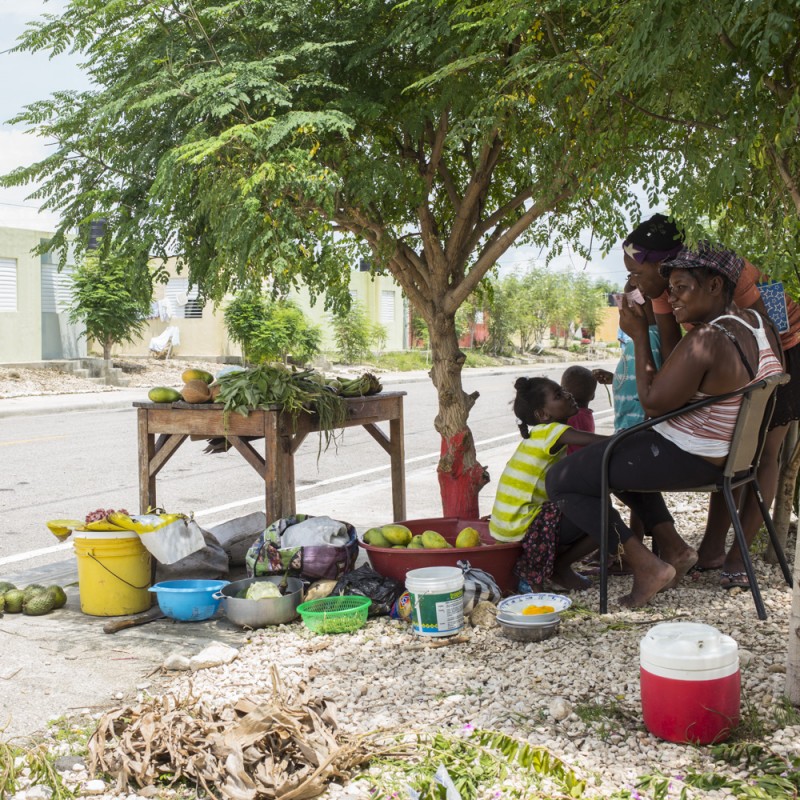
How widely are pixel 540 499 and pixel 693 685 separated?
202cm

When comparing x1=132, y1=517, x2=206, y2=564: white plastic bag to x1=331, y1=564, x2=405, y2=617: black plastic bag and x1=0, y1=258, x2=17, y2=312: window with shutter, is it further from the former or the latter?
x1=0, y1=258, x2=17, y2=312: window with shutter

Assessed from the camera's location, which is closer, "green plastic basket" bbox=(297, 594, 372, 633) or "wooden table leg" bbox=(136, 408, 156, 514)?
"green plastic basket" bbox=(297, 594, 372, 633)

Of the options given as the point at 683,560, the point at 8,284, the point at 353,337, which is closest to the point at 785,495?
the point at 683,560

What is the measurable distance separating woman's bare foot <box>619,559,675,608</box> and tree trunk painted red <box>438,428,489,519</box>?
1527 mm

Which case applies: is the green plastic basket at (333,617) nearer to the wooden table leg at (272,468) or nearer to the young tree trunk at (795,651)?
the wooden table leg at (272,468)

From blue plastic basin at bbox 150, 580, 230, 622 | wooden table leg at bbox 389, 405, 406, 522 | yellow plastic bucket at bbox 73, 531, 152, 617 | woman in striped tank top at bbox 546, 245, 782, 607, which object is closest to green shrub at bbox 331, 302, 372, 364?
wooden table leg at bbox 389, 405, 406, 522

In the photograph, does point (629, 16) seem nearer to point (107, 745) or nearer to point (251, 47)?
point (251, 47)

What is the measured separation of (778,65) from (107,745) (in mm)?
3146

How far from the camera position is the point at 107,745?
2.90 metres

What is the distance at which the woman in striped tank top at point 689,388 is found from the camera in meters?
3.90

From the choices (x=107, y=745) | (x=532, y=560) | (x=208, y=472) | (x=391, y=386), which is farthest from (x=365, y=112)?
(x=391, y=386)

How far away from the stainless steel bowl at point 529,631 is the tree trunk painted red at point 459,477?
1731mm

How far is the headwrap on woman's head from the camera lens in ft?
14.7

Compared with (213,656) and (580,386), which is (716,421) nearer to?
(580,386)
